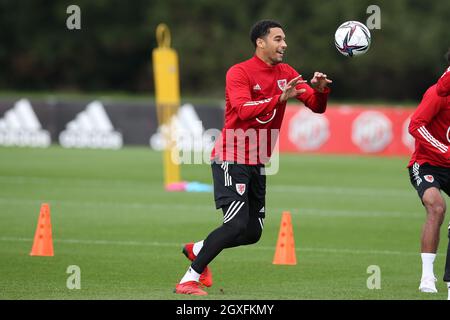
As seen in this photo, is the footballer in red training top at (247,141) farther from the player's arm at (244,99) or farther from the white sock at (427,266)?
the white sock at (427,266)

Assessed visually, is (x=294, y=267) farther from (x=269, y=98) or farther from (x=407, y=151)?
(x=407, y=151)

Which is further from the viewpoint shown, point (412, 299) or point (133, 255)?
point (133, 255)

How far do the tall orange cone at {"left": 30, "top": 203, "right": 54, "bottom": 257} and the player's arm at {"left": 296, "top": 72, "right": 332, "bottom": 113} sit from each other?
150 inches

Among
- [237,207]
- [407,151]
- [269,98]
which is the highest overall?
[269,98]

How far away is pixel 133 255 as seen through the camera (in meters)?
13.3

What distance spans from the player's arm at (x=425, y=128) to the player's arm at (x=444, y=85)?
424mm

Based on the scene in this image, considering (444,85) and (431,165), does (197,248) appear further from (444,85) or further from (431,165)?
(444,85)

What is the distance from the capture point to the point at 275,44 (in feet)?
33.8

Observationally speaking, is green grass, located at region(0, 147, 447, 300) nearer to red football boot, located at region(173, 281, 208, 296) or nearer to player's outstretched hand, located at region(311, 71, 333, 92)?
red football boot, located at region(173, 281, 208, 296)

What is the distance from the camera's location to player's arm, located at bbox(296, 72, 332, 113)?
10219 mm

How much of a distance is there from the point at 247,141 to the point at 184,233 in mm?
5489
